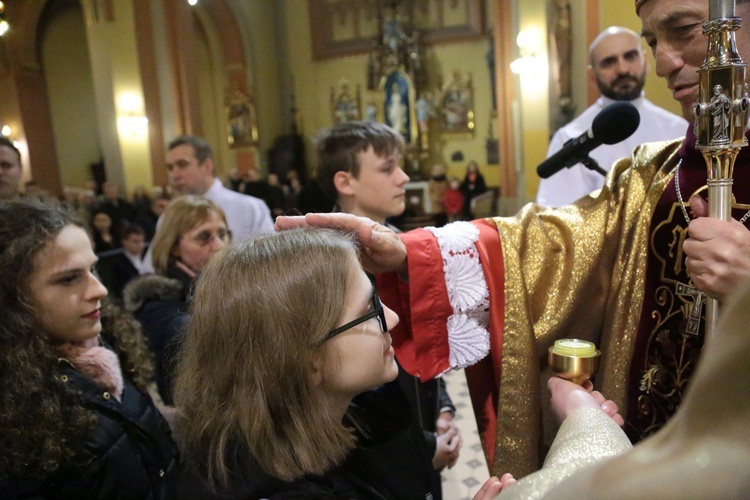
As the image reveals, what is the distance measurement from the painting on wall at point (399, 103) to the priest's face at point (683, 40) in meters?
12.8

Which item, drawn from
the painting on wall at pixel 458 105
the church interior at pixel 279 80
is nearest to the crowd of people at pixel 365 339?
the church interior at pixel 279 80

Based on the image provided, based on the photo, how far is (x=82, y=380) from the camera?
1385mm

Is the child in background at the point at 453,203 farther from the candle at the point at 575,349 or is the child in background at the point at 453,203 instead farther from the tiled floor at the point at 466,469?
the candle at the point at 575,349

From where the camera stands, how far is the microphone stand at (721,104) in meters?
0.96

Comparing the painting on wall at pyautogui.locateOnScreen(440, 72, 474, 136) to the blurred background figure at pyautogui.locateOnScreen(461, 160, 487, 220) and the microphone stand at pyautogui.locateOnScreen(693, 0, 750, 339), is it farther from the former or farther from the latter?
the microphone stand at pyautogui.locateOnScreen(693, 0, 750, 339)

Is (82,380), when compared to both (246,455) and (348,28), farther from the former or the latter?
(348,28)

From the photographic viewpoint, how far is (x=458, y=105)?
45.0 feet

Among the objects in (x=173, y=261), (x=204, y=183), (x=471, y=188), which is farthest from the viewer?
(x=471, y=188)

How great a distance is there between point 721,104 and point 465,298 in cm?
69

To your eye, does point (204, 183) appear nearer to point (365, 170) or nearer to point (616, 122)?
point (365, 170)

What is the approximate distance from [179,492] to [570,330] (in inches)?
39.3

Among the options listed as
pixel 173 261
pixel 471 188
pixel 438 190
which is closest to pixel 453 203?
A: pixel 471 188

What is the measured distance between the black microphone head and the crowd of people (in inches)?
3.5

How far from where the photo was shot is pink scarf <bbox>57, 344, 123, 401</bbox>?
1447 millimetres
